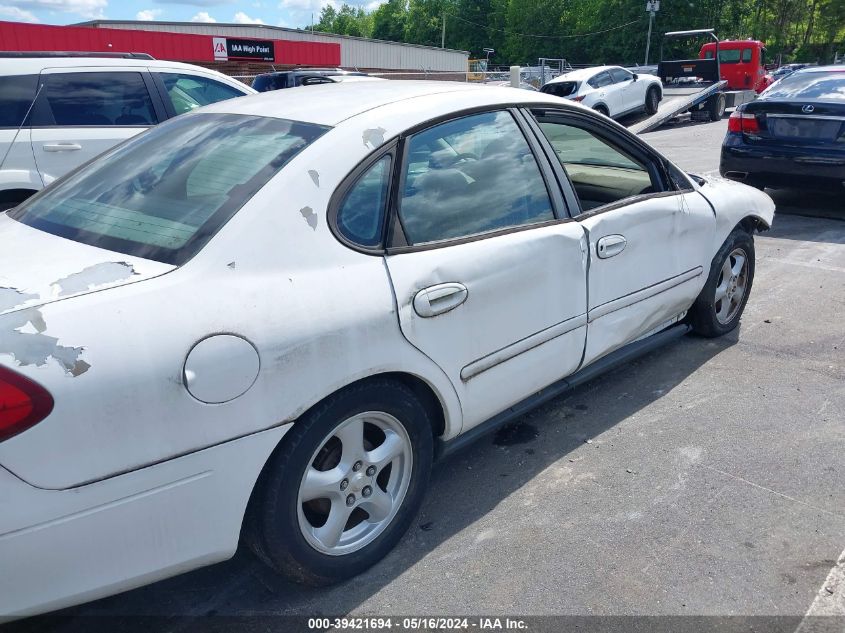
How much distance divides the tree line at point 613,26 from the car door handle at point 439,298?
65.7 m


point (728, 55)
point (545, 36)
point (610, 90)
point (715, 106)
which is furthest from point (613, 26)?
point (610, 90)

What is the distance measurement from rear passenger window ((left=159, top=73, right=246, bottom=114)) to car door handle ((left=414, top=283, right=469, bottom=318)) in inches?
181

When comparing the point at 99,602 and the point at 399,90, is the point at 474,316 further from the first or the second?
the point at 99,602

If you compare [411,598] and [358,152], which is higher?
[358,152]

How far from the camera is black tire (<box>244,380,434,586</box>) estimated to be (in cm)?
222

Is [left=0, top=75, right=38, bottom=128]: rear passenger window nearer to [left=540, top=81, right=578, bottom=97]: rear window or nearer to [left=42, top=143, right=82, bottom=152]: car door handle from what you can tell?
[left=42, top=143, right=82, bottom=152]: car door handle

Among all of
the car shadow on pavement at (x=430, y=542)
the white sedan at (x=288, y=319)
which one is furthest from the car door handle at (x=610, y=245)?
the car shadow on pavement at (x=430, y=542)

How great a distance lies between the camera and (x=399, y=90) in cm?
305

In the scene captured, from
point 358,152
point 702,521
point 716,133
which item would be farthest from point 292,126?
point 716,133

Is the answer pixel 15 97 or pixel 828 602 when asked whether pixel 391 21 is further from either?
pixel 828 602

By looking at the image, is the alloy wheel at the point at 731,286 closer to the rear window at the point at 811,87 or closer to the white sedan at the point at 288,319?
the white sedan at the point at 288,319

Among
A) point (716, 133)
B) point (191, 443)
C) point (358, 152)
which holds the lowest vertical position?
point (716, 133)

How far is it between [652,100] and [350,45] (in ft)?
103

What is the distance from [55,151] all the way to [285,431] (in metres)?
4.77
